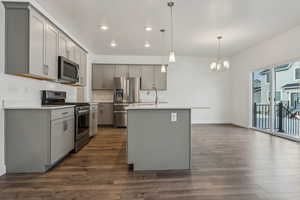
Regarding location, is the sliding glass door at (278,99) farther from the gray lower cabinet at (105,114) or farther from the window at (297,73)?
the gray lower cabinet at (105,114)

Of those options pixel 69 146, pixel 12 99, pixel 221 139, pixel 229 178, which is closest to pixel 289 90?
pixel 221 139

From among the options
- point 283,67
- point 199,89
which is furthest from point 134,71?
point 283,67

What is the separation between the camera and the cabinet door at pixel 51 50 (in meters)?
2.96

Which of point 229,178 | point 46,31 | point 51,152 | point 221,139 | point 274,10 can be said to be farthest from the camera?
point 221,139

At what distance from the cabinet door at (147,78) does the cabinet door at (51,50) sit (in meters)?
3.47

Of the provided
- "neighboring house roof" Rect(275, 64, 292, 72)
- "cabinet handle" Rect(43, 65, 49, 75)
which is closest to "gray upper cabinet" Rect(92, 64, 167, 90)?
"cabinet handle" Rect(43, 65, 49, 75)

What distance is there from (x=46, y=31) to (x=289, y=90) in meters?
5.80

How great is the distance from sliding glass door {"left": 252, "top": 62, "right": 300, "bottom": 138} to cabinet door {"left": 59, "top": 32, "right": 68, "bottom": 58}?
547cm

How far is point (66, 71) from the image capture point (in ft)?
11.8

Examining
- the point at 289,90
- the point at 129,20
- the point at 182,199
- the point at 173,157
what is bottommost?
the point at 182,199

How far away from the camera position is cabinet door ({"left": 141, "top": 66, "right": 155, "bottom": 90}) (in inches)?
253

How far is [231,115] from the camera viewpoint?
22.6 ft

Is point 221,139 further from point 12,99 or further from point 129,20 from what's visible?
point 12,99

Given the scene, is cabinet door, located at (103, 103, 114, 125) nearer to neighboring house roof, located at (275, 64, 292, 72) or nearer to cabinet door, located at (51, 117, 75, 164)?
cabinet door, located at (51, 117, 75, 164)
